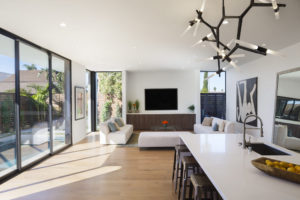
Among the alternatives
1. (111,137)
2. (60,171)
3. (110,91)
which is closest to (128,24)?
(60,171)

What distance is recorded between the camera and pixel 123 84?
714 cm

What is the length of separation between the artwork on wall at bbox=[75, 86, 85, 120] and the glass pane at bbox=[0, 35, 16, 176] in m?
2.37

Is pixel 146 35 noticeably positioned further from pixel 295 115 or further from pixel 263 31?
pixel 295 115

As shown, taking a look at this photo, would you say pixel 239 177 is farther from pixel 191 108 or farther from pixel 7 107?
pixel 191 108

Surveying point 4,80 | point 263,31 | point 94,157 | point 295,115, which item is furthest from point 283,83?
point 4,80

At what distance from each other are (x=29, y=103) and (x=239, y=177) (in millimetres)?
4101

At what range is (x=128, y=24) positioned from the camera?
2850 mm

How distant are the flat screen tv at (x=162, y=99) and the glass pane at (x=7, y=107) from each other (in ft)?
17.5

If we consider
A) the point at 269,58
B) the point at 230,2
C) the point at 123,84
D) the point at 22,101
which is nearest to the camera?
the point at 230,2

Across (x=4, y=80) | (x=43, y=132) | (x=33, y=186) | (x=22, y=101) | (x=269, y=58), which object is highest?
(x=269, y=58)

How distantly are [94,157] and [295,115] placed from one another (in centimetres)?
493

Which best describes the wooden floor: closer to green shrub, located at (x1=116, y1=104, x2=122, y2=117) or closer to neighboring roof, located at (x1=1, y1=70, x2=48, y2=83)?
neighboring roof, located at (x1=1, y1=70, x2=48, y2=83)

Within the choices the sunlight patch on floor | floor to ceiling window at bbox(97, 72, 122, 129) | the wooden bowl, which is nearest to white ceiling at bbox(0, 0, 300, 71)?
the wooden bowl

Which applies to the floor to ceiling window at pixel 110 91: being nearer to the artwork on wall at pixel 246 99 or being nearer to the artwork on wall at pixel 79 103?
the artwork on wall at pixel 79 103
